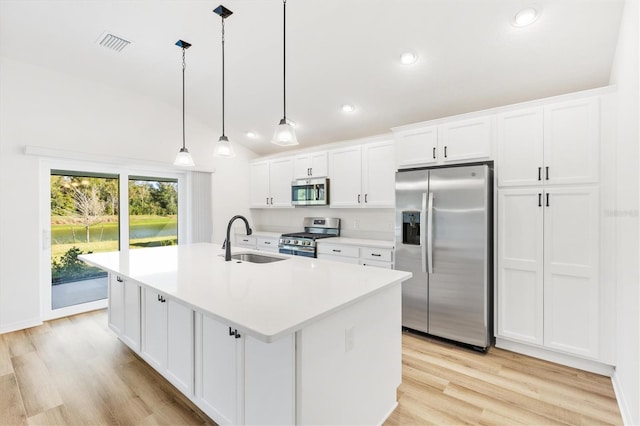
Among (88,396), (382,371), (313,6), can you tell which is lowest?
(88,396)

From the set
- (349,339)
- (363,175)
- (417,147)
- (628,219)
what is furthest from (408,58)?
(349,339)

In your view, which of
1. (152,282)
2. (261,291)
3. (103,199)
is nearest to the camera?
(261,291)

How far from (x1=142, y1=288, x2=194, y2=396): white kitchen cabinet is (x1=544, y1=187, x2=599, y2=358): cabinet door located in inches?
114

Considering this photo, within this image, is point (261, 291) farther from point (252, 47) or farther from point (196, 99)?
point (196, 99)

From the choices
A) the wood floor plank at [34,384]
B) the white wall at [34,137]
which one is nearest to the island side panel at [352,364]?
the wood floor plank at [34,384]

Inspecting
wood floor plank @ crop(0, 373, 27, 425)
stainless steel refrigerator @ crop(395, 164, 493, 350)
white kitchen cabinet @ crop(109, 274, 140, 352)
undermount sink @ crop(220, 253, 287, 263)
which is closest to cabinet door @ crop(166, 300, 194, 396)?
white kitchen cabinet @ crop(109, 274, 140, 352)

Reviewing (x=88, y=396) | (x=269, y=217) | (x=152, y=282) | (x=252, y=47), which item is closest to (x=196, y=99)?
(x=252, y=47)

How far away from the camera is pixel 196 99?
14.4 ft

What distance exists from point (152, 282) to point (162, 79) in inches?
122

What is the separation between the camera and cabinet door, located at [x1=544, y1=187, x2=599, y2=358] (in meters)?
2.51

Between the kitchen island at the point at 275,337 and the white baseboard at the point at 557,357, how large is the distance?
1578 mm

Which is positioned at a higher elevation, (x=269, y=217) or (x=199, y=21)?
(x=199, y=21)

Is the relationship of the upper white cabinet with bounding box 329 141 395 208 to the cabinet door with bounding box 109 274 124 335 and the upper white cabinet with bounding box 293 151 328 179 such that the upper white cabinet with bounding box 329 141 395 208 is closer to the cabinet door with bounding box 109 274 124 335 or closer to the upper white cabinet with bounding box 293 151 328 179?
the upper white cabinet with bounding box 293 151 328 179

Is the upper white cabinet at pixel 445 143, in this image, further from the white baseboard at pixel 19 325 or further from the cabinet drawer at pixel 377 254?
the white baseboard at pixel 19 325
